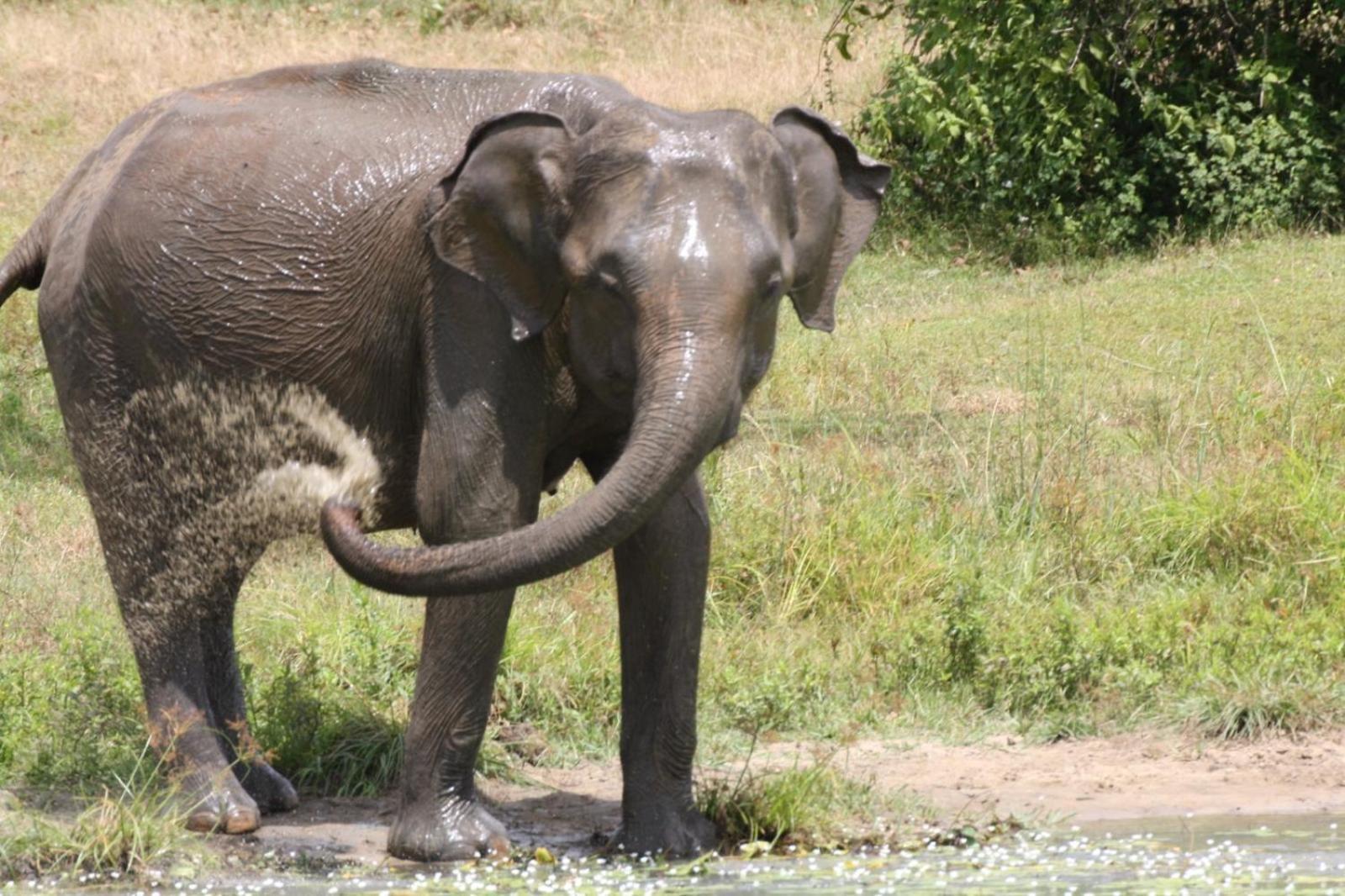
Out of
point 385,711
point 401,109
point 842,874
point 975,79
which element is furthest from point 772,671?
point 975,79

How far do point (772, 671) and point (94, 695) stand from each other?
2217mm

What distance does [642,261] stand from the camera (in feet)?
16.1

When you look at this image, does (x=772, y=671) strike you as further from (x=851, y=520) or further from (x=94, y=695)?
(x=94, y=695)

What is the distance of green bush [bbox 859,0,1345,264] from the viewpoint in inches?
623

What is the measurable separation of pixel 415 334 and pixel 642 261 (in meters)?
0.92

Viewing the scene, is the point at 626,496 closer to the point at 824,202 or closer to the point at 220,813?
the point at 824,202

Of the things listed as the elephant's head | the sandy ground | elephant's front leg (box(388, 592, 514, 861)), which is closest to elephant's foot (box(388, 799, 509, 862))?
elephant's front leg (box(388, 592, 514, 861))

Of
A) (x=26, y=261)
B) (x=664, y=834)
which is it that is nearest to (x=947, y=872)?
(x=664, y=834)

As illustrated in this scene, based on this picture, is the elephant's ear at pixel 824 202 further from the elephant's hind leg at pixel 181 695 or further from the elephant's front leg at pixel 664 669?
the elephant's hind leg at pixel 181 695

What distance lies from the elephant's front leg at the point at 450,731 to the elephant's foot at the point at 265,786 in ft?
2.18

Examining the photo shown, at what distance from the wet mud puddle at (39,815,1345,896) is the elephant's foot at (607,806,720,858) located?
0.23 ft

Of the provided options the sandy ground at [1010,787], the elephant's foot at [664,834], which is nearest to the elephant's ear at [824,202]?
the elephant's foot at [664,834]

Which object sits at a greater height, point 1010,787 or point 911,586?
point 911,586

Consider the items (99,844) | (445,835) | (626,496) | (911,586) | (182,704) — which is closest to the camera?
(626,496)
